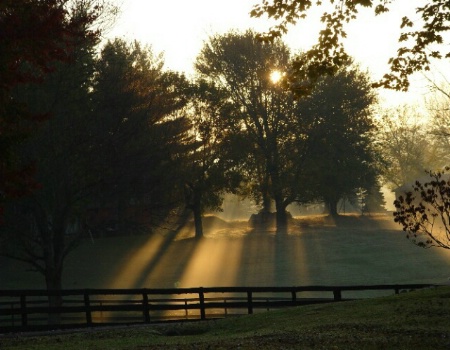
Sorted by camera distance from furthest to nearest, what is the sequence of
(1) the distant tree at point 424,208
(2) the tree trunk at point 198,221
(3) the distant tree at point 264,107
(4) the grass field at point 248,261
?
1. (3) the distant tree at point 264,107
2. (2) the tree trunk at point 198,221
3. (4) the grass field at point 248,261
4. (1) the distant tree at point 424,208

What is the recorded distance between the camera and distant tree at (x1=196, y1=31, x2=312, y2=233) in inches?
3351

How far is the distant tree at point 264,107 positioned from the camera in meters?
85.1

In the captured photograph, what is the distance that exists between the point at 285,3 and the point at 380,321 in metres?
7.42

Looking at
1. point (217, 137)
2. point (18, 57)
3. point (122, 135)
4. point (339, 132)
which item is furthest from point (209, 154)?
point (18, 57)

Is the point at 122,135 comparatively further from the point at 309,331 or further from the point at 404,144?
the point at 404,144

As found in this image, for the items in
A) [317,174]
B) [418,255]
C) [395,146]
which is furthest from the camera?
[395,146]

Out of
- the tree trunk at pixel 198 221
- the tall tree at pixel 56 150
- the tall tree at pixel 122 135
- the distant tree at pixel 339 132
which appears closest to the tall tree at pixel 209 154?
the tree trunk at pixel 198 221

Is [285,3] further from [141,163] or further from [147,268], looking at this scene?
[147,268]

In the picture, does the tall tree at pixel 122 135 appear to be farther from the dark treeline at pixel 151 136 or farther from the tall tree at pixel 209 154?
the tall tree at pixel 209 154

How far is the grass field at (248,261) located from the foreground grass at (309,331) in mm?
26803

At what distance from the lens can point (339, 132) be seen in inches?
3479

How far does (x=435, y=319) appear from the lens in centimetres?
1739

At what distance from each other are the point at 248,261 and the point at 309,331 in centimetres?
4761

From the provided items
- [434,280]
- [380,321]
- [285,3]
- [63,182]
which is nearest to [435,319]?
[380,321]
